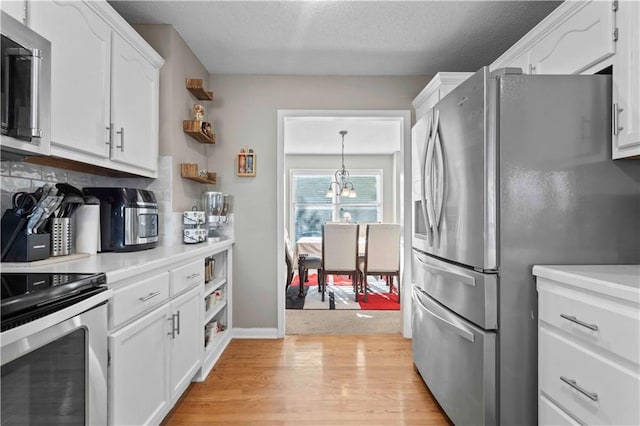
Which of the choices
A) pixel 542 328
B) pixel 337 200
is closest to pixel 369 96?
pixel 542 328

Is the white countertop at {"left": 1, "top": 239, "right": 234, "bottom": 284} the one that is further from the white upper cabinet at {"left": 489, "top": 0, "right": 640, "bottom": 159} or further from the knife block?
the white upper cabinet at {"left": 489, "top": 0, "right": 640, "bottom": 159}

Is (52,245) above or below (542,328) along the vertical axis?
above

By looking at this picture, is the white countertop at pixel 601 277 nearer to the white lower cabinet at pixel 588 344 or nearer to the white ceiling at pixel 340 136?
the white lower cabinet at pixel 588 344

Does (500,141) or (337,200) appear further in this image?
(337,200)

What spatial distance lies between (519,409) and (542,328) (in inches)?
15.0

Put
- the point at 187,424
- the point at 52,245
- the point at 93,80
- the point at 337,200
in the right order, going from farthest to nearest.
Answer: the point at 337,200
the point at 187,424
the point at 93,80
the point at 52,245

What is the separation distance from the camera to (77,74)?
1.57 metres

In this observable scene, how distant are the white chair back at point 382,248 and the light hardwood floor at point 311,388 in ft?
5.38

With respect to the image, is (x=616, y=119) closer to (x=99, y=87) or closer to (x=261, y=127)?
(x=99, y=87)

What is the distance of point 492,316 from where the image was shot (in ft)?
4.79

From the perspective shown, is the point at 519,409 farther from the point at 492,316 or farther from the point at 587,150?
the point at 587,150

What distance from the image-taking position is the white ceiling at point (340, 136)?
5031 millimetres

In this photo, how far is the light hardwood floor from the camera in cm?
191

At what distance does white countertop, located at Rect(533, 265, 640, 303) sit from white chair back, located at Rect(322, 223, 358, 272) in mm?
3190
